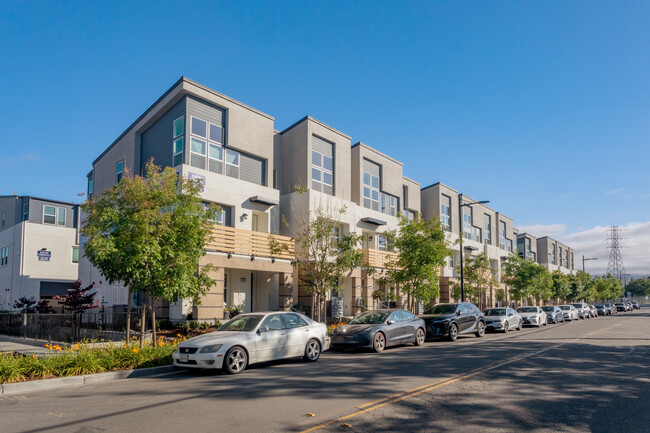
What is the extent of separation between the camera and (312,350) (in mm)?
13023

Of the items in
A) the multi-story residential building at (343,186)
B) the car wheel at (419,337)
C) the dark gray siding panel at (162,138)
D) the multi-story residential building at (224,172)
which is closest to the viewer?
the car wheel at (419,337)

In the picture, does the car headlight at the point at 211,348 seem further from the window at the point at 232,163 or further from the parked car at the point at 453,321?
the window at the point at 232,163

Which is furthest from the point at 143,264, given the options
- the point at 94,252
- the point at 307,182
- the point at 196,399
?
the point at 307,182

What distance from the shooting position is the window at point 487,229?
A: 51463 mm

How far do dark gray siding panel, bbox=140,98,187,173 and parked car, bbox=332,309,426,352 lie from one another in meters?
11.6

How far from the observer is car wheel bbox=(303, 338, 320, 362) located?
12891 mm

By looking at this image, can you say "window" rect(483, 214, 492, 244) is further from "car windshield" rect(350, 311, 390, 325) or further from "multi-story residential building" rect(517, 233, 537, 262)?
"car windshield" rect(350, 311, 390, 325)

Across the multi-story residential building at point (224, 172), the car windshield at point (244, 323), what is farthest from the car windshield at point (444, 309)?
the car windshield at point (244, 323)

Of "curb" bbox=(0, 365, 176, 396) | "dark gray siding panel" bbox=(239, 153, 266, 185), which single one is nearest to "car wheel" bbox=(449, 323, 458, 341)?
"curb" bbox=(0, 365, 176, 396)

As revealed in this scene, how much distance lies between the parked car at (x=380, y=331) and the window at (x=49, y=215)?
33.9m

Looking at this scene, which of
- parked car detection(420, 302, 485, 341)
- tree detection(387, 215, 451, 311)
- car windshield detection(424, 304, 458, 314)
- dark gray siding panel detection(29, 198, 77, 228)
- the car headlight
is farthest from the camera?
dark gray siding panel detection(29, 198, 77, 228)

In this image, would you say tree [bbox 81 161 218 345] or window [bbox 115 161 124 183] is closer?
tree [bbox 81 161 218 345]

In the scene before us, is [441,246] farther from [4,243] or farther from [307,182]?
[4,243]

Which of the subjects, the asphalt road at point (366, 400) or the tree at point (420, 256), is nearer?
the asphalt road at point (366, 400)
